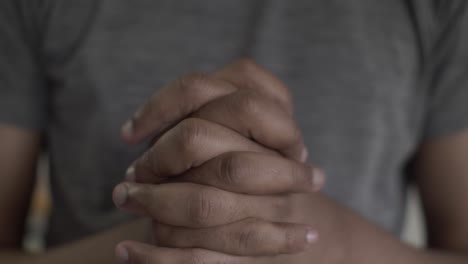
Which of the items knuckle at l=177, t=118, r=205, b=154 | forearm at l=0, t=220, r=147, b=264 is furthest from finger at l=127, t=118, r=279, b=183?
forearm at l=0, t=220, r=147, b=264

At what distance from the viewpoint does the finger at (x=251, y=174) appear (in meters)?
0.50

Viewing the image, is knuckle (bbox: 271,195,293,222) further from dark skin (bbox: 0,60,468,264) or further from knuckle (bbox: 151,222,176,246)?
knuckle (bbox: 151,222,176,246)

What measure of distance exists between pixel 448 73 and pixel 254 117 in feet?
1.19

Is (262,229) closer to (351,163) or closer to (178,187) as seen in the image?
(178,187)

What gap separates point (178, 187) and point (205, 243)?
0.22ft

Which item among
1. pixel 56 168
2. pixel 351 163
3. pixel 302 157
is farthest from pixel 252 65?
pixel 56 168

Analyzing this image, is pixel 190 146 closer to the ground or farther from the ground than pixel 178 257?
farther from the ground

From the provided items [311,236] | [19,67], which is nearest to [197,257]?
[311,236]

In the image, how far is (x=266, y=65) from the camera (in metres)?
0.73

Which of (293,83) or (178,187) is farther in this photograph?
(293,83)

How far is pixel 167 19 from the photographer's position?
732 mm

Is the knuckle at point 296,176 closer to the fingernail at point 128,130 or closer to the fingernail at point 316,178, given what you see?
the fingernail at point 316,178

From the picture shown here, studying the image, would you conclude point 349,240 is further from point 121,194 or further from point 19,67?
point 19,67

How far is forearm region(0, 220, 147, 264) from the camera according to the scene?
0.60 meters
